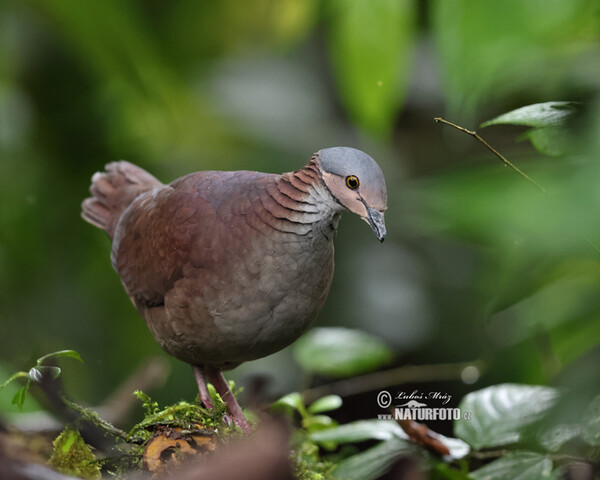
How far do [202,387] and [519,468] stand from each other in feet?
2.67

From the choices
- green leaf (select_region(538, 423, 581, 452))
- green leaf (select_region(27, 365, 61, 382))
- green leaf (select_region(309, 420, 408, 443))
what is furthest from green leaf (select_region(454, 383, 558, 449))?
green leaf (select_region(27, 365, 61, 382))

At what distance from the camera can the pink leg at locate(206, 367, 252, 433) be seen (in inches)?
67.3

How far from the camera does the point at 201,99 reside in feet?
10.5

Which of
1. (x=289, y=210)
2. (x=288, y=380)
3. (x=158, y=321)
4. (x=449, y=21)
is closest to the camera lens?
(x=449, y=21)

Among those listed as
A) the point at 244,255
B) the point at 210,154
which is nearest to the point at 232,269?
the point at 244,255

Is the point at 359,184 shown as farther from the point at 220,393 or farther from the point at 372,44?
the point at 220,393

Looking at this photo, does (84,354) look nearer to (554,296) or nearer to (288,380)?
(288,380)

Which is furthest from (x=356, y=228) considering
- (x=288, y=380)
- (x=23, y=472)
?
(x=23, y=472)

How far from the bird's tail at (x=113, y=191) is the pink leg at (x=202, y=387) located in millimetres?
591

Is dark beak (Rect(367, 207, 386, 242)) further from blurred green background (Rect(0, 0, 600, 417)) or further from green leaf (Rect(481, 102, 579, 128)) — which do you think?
blurred green background (Rect(0, 0, 600, 417))

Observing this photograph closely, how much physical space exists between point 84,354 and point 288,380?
956mm

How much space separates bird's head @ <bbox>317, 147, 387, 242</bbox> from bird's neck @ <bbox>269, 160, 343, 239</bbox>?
41mm

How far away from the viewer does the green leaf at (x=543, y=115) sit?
1144 mm

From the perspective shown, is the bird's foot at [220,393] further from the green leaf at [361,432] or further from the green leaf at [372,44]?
the green leaf at [372,44]
